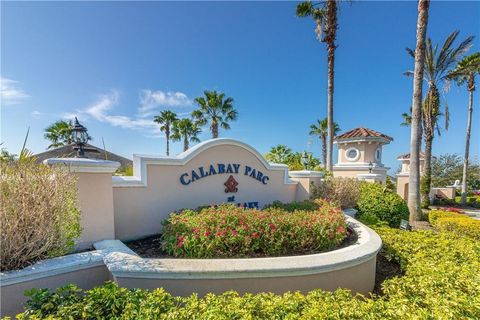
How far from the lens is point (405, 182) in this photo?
62.8ft

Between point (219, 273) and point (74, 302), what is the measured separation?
5.79 ft

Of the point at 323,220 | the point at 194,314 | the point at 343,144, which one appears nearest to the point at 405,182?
the point at 343,144

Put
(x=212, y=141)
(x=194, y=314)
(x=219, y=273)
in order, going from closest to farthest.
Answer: (x=194, y=314), (x=219, y=273), (x=212, y=141)

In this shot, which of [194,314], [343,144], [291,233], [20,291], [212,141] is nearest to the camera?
[194,314]

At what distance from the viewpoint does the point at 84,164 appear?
4.09 metres

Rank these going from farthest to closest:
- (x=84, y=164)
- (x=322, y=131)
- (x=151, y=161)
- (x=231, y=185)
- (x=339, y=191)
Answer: (x=322, y=131) → (x=339, y=191) → (x=231, y=185) → (x=151, y=161) → (x=84, y=164)

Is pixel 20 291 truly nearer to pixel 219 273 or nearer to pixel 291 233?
pixel 219 273

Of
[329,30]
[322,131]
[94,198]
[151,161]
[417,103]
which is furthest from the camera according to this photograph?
[322,131]

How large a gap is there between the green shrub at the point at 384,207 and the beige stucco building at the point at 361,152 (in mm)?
7417

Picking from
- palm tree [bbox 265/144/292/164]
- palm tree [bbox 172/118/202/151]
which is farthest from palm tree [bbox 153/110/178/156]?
palm tree [bbox 265/144/292/164]

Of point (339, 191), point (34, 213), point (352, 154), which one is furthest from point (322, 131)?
point (34, 213)

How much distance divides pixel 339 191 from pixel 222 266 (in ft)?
25.9

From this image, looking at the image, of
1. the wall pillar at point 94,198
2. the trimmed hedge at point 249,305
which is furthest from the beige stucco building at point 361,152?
the wall pillar at point 94,198

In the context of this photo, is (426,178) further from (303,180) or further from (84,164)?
(84,164)
